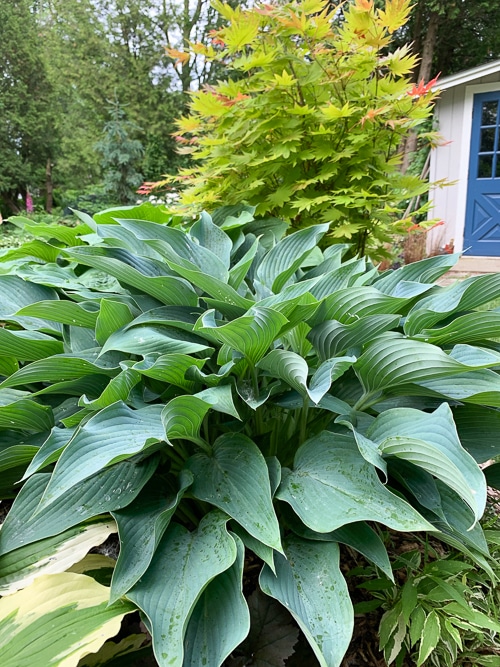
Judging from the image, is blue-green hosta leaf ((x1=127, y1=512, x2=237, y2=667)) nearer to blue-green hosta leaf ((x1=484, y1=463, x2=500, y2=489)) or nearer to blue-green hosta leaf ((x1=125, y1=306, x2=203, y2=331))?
blue-green hosta leaf ((x1=125, y1=306, x2=203, y2=331))

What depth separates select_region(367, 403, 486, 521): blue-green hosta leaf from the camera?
2.16 feet

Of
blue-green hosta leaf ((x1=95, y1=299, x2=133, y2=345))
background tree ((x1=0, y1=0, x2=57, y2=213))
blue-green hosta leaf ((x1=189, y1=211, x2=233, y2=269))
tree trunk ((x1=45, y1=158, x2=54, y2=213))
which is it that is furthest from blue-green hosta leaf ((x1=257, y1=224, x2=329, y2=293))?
tree trunk ((x1=45, y1=158, x2=54, y2=213))

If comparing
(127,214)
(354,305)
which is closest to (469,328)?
(354,305)

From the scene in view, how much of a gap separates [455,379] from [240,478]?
500 mm

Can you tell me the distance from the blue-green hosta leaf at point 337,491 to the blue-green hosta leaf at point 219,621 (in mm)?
142

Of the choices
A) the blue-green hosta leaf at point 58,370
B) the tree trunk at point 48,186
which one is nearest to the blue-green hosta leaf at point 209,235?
the blue-green hosta leaf at point 58,370

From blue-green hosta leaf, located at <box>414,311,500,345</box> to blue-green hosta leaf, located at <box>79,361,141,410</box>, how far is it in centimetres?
60

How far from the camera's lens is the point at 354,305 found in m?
1.03

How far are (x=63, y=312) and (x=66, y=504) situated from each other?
0.44 meters

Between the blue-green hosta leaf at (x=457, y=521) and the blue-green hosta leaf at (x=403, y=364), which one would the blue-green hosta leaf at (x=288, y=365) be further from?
the blue-green hosta leaf at (x=457, y=521)

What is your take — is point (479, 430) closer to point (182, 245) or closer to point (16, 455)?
point (182, 245)

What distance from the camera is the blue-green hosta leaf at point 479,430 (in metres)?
0.97

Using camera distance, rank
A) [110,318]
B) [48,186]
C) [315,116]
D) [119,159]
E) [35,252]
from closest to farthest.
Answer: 1. [110,318]
2. [35,252]
3. [315,116]
4. [119,159]
5. [48,186]

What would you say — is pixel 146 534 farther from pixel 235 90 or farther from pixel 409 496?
pixel 235 90
